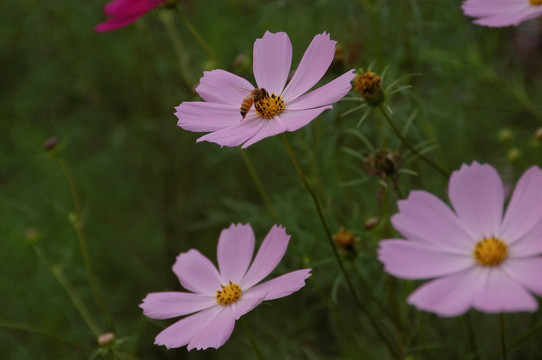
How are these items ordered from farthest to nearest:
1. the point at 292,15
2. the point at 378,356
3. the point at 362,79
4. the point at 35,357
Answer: the point at 292,15 < the point at 35,357 < the point at 378,356 < the point at 362,79

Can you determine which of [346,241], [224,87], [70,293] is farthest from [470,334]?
[70,293]

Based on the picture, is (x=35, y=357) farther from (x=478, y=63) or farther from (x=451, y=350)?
(x=478, y=63)

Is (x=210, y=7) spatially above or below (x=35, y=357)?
above

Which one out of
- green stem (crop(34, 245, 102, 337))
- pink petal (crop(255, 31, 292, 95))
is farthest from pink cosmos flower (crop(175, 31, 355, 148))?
green stem (crop(34, 245, 102, 337))

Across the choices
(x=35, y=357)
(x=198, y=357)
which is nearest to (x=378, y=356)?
(x=198, y=357)

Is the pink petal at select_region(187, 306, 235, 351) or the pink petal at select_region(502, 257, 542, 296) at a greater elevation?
the pink petal at select_region(187, 306, 235, 351)

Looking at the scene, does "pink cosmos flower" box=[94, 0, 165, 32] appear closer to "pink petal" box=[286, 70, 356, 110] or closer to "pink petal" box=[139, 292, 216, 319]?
"pink petal" box=[286, 70, 356, 110]

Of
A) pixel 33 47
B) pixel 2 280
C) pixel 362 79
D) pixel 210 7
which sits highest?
pixel 33 47
